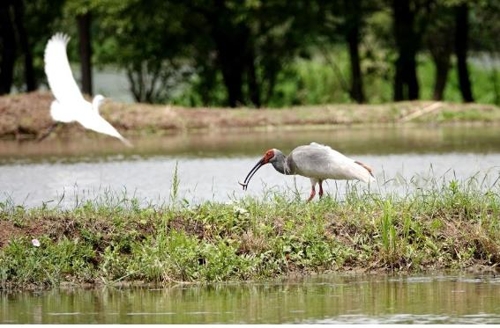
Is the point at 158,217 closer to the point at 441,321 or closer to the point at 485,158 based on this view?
the point at 441,321

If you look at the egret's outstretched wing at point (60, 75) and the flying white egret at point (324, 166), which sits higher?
the egret's outstretched wing at point (60, 75)

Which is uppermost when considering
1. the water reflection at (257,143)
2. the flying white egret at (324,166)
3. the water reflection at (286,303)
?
the water reflection at (257,143)

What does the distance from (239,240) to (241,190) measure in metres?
4.71

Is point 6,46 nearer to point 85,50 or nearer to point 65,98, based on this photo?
point 85,50

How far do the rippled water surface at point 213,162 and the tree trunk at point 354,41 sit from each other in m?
5.86

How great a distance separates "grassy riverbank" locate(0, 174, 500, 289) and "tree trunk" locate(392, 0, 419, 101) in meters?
22.1

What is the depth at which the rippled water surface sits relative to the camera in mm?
16766

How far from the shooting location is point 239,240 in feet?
39.8

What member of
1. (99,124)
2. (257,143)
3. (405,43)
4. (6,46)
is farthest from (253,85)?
(99,124)

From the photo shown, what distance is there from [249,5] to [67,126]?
17.3 feet

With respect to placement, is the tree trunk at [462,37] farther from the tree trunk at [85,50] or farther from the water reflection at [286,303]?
the water reflection at [286,303]

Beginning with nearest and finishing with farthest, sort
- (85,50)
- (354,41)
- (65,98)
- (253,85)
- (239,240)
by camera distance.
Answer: (239,240) → (65,98) → (85,50) → (354,41) → (253,85)

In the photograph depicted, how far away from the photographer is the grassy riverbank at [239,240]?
11.8 metres

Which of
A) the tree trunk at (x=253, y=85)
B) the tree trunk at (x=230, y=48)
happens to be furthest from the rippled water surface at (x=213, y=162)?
the tree trunk at (x=253, y=85)
